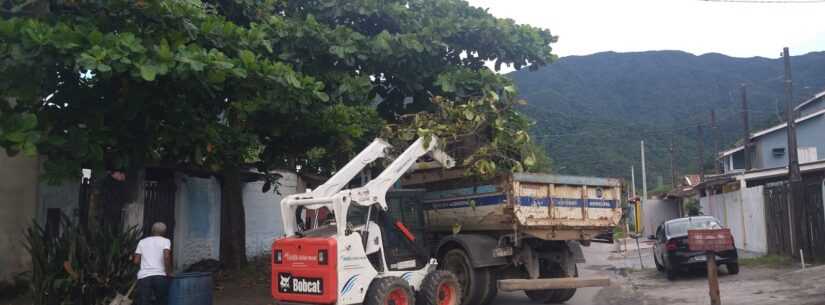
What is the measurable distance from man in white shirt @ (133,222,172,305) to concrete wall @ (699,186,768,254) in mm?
17136

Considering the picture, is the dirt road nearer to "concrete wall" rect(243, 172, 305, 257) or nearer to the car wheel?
the car wheel

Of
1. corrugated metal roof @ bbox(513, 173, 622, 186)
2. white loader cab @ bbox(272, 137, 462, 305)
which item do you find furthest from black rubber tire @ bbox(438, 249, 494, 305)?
corrugated metal roof @ bbox(513, 173, 622, 186)

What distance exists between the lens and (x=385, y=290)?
29.7 feet

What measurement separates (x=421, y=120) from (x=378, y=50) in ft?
7.31

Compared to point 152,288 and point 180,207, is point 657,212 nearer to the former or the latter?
point 180,207

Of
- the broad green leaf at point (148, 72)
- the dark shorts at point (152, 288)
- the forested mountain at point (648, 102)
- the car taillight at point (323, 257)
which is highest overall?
the forested mountain at point (648, 102)

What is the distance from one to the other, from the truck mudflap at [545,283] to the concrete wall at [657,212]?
33.8 meters

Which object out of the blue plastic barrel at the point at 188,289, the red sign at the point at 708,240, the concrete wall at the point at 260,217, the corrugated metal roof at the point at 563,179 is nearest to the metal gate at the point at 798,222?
the corrugated metal roof at the point at 563,179

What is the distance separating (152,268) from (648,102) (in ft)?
327

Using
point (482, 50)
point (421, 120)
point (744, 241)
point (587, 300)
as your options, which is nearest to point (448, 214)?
point (421, 120)

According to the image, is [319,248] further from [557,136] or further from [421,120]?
[557,136]

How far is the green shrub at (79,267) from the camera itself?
10234mm

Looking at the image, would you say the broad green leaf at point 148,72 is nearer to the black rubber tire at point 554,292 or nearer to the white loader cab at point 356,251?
the white loader cab at point 356,251

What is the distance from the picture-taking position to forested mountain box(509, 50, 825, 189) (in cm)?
6656
